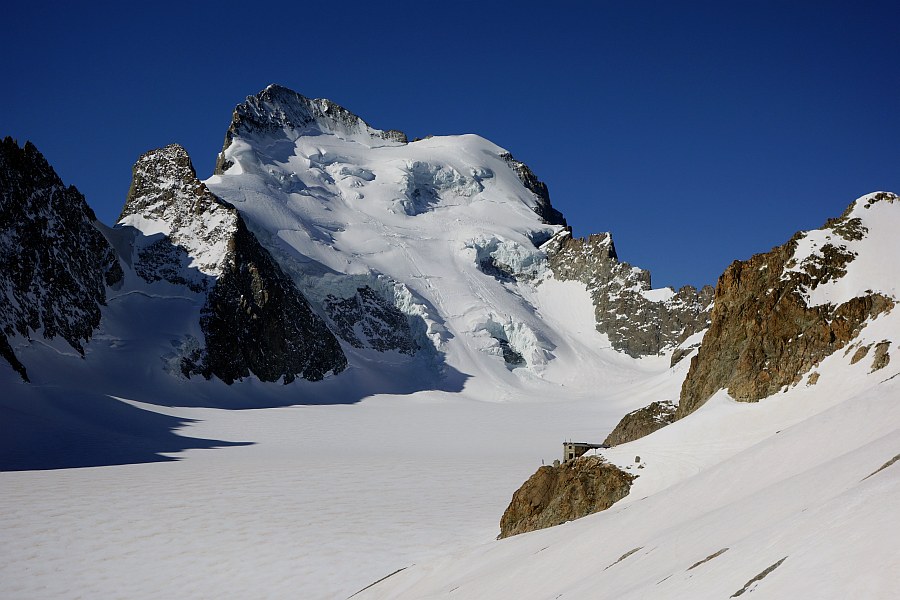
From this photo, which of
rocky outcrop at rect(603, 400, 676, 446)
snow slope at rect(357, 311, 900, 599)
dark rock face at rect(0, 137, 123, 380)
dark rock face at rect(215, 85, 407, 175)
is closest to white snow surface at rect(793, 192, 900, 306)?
snow slope at rect(357, 311, 900, 599)

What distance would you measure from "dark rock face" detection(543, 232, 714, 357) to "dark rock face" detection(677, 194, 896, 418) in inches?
3813

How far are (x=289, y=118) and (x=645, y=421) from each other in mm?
128672

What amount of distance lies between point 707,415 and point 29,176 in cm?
8012

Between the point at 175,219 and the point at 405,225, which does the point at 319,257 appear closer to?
the point at 175,219

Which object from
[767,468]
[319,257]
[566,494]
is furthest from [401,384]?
[767,468]

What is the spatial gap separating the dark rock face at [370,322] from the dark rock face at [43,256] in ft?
108

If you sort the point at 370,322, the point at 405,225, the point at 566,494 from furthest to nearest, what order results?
the point at 405,225, the point at 370,322, the point at 566,494

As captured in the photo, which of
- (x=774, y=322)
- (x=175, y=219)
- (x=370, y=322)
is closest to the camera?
(x=774, y=322)

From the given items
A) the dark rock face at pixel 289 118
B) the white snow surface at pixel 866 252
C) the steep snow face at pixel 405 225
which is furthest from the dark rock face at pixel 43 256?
the white snow surface at pixel 866 252

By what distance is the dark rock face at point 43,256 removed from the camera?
3127 inches

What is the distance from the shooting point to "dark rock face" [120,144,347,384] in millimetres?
99062

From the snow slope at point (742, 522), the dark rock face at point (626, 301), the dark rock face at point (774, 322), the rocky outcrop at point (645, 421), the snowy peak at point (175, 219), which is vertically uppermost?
the snowy peak at point (175, 219)

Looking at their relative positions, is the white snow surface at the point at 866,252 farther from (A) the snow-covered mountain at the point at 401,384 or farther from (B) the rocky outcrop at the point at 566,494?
(B) the rocky outcrop at the point at 566,494

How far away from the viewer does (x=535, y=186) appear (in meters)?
177
